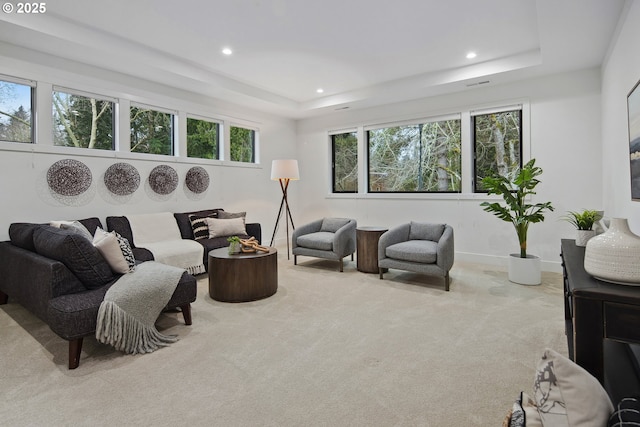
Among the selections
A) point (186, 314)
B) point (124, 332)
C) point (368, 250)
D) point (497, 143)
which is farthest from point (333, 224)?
point (124, 332)

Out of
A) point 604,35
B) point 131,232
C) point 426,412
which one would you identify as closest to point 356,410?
point 426,412

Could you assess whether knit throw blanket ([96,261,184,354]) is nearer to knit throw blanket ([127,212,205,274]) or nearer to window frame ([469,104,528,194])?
knit throw blanket ([127,212,205,274])

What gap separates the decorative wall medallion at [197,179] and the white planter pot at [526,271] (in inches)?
178

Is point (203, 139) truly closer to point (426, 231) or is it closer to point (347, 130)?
point (347, 130)

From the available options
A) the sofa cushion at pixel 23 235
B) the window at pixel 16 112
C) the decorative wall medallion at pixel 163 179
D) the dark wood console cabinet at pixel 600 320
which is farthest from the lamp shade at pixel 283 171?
the dark wood console cabinet at pixel 600 320

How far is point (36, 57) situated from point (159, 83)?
1.37 meters

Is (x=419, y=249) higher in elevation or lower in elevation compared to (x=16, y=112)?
lower

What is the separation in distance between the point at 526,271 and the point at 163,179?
493 centimetres

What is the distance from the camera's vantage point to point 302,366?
2.19 meters

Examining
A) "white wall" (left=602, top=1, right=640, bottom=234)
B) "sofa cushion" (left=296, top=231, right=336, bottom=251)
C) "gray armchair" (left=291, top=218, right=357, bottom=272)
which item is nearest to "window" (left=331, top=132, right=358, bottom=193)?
"gray armchair" (left=291, top=218, right=357, bottom=272)

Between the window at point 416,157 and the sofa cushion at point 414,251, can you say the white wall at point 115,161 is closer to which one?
the window at point 416,157

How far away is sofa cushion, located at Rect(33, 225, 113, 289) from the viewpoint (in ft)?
7.79

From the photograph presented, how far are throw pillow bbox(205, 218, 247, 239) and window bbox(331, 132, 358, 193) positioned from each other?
2.46 meters

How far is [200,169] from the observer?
5.34 m
